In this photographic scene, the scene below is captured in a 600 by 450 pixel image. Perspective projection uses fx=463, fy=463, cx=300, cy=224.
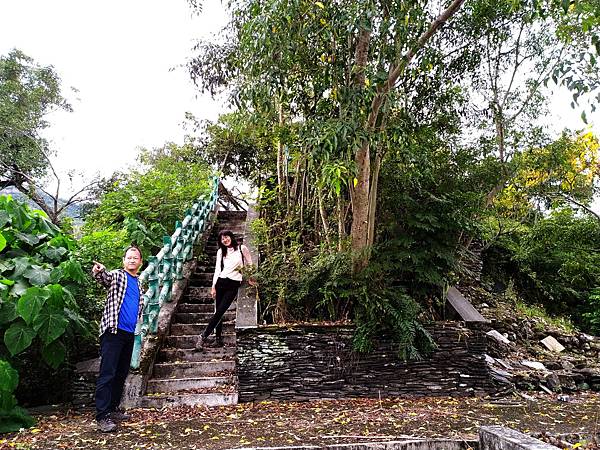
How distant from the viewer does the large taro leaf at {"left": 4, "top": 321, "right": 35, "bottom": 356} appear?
155 inches

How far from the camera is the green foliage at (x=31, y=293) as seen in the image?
3988 mm

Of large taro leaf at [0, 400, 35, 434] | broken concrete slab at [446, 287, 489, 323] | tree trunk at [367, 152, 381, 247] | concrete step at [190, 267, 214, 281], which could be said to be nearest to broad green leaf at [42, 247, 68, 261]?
large taro leaf at [0, 400, 35, 434]

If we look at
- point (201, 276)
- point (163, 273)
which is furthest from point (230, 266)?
point (201, 276)

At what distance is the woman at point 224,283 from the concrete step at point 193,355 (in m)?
0.10

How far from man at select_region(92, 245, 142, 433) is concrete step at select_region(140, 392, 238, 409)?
1.57ft

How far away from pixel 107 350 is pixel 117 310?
0.36 metres

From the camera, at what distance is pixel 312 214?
7.64 meters

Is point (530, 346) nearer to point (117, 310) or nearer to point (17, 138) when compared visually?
point (117, 310)

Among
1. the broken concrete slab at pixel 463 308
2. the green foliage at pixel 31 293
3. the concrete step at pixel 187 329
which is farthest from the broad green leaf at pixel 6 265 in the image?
the broken concrete slab at pixel 463 308

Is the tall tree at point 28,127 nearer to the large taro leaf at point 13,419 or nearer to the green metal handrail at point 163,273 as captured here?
the green metal handrail at point 163,273

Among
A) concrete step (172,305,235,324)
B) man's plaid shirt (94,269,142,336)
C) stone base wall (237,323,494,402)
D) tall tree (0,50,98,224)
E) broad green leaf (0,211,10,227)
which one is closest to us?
man's plaid shirt (94,269,142,336)

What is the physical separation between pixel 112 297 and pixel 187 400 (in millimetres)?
1500

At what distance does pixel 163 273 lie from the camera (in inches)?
237

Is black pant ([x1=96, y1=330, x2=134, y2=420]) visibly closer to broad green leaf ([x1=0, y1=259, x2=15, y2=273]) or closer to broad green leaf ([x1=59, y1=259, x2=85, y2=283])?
broad green leaf ([x1=59, y1=259, x2=85, y2=283])
